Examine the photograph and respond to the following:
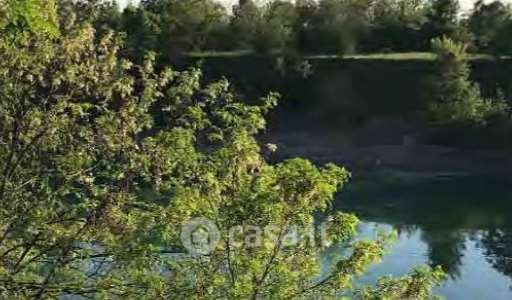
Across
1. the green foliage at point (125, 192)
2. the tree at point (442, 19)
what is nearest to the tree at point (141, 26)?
the tree at point (442, 19)

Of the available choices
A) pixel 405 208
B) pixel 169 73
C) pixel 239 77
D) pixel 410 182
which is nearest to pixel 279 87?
pixel 239 77

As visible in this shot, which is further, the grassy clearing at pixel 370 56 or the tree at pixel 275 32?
the tree at pixel 275 32

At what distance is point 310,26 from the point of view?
34.9 m

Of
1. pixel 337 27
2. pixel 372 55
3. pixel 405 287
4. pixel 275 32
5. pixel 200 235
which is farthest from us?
pixel 372 55

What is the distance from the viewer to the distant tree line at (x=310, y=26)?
3428 centimetres

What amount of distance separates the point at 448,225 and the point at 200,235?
719 inches

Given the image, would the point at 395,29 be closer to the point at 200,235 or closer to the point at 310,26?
the point at 310,26

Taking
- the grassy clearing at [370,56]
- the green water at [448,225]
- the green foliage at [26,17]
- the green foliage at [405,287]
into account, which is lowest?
the green water at [448,225]

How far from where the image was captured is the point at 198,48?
37719 mm

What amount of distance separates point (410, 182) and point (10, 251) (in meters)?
25.0

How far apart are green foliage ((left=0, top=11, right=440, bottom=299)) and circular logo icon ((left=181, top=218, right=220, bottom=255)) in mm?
34

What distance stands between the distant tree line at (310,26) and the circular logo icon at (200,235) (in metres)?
28.6

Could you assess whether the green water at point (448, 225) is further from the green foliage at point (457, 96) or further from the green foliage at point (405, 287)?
the green foliage at point (405, 287)

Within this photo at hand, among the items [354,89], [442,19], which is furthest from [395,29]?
[354,89]
